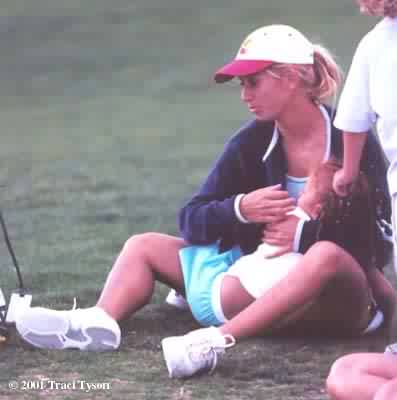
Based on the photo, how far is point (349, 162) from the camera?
3.44 meters

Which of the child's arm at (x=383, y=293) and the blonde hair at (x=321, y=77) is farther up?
the blonde hair at (x=321, y=77)

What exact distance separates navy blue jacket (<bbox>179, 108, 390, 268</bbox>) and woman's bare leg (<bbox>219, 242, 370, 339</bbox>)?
307mm

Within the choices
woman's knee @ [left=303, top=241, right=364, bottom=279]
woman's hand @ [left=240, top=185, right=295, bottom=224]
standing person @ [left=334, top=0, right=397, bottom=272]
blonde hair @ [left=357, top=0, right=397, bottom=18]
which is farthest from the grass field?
blonde hair @ [left=357, top=0, right=397, bottom=18]

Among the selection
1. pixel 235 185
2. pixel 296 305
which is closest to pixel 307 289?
pixel 296 305

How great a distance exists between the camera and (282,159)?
12.8 feet

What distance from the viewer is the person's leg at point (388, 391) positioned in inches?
110

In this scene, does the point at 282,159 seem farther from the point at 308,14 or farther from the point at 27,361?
the point at 308,14

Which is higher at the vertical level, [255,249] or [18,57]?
[255,249]

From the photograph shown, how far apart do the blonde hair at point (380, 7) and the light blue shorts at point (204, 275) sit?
42.5 inches

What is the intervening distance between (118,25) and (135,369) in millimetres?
10833

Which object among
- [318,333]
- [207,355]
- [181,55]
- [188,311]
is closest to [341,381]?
[207,355]

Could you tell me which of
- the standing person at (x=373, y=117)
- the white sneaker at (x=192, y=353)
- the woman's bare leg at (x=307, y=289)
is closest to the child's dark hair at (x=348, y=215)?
the woman's bare leg at (x=307, y=289)

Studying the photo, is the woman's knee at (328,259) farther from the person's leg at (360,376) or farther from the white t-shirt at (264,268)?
the person's leg at (360,376)

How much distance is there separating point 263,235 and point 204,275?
0.22 meters
